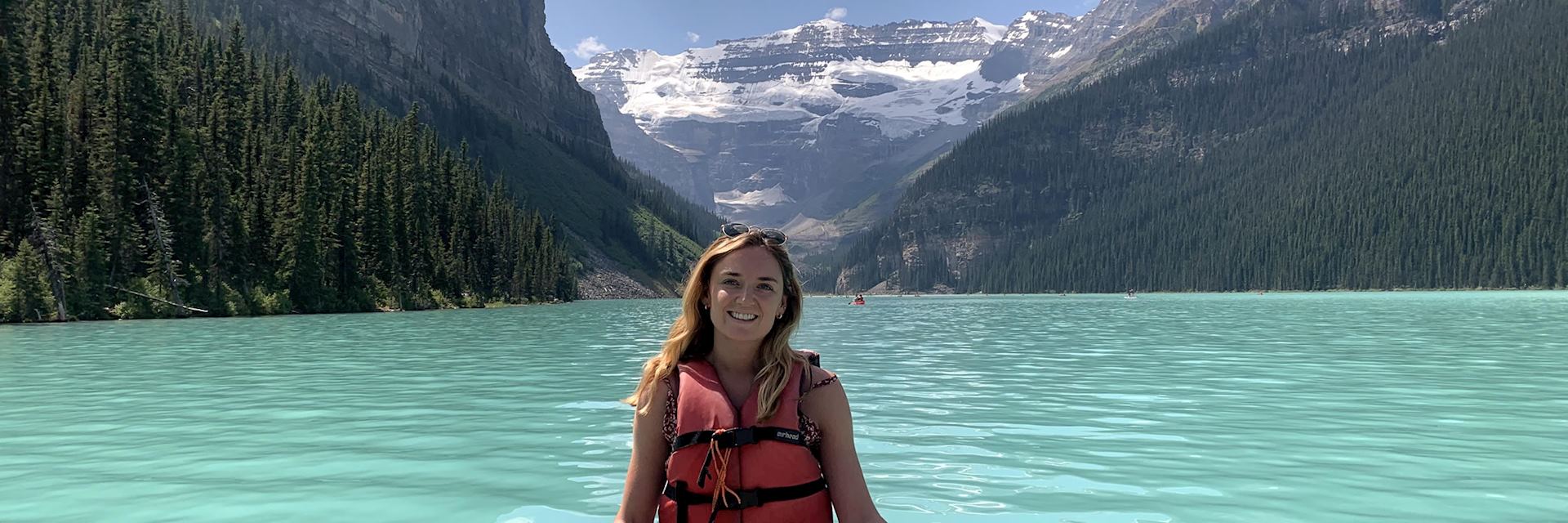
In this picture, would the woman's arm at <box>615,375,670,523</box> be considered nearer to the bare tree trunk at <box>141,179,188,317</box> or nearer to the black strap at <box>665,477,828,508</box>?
the black strap at <box>665,477,828,508</box>

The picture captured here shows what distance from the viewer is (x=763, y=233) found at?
626cm

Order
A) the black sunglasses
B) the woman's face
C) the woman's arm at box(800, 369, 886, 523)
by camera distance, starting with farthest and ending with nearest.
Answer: the black sunglasses, the woman's face, the woman's arm at box(800, 369, 886, 523)

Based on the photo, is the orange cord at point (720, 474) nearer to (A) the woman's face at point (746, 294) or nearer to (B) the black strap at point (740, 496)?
(B) the black strap at point (740, 496)

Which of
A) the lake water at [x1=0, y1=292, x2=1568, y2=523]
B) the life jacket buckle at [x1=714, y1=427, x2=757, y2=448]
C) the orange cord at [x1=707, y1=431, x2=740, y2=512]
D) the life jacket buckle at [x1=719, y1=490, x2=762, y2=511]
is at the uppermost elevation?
the life jacket buckle at [x1=714, y1=427, x2=757, y2=448]

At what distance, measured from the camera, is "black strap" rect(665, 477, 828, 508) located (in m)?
5.82

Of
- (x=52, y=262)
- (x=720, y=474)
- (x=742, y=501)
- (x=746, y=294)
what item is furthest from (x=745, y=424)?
(x=52, y=262)

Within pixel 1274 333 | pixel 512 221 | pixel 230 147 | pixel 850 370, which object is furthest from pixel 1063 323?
pixel 512 221

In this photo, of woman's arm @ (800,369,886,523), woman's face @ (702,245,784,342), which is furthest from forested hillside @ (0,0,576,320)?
woman's arm @ (800,369,886,523)

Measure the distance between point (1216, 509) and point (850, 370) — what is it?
19281 millimetres

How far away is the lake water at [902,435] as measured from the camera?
11.2 metres

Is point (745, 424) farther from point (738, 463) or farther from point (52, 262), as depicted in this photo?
point (52, 262)

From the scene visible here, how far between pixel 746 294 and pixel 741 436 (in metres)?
0.82

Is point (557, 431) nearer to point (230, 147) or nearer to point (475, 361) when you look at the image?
point (475, 361)

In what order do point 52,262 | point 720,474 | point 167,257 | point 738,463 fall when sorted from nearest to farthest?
1. point 720,474
2. point 738,463
3. point 52,262
4. point 167,257
